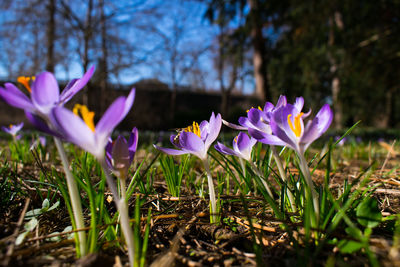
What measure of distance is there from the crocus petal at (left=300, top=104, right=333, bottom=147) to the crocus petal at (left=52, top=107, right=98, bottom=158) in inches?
16.9

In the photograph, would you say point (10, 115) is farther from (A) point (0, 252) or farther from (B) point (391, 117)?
(B) point (391, 117)

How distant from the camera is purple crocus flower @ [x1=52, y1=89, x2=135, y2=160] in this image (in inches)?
17.4

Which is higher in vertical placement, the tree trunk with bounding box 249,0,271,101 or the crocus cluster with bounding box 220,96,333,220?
the tree trunk with bounding box 249,0,271,101

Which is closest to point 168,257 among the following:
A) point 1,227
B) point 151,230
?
point 151,230

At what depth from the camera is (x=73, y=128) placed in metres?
0.45

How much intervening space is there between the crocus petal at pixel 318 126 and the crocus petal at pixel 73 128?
0.43 m

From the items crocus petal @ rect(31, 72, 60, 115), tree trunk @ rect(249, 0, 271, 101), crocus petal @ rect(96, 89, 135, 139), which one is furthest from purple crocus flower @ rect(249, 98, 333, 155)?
tree trunk @ rect(249, 0, 271, 101)

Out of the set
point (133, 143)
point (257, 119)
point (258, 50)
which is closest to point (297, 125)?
point (257, 119)

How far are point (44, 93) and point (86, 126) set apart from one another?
0.13 metres

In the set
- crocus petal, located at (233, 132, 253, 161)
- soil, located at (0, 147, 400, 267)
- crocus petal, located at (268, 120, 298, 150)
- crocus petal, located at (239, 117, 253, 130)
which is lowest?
soil, located at (0, 147, 400, 267)

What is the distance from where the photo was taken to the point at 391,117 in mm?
13195

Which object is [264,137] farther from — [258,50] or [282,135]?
[258,50]

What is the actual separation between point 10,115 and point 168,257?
1559 cm

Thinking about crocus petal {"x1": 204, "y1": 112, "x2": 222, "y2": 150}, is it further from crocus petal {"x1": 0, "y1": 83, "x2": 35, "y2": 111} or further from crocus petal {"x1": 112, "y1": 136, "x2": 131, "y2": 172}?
crocus petal {"x1": 0, "y1": 83, "x2": 35, "y2": 111}
